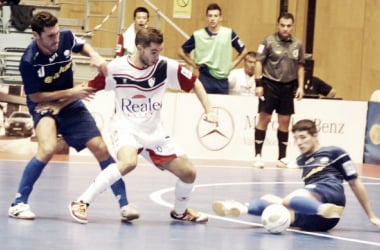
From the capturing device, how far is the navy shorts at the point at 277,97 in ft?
41.0

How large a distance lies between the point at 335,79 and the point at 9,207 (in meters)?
10.6

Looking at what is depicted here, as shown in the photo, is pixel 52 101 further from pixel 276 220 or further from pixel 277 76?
pixel 277 76

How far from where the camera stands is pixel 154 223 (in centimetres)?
739

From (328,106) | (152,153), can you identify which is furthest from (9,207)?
(328,106)

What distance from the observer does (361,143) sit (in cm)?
1391

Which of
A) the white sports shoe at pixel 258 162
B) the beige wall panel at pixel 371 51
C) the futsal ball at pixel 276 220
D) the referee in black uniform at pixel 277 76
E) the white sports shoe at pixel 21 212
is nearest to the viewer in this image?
the futsal ball at pixel 276 220

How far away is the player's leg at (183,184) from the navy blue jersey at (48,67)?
3.05 feet

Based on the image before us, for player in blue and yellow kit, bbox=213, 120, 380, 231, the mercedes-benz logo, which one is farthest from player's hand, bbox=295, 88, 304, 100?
player in blue and yellow kit, bbox=213, 120, 380, 231

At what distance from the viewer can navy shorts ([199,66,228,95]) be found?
1335cm

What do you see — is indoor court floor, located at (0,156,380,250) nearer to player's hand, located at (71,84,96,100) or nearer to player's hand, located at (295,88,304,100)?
player's hand, located at (71,84,96,100)

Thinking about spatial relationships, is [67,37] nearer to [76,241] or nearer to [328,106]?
[76,241]

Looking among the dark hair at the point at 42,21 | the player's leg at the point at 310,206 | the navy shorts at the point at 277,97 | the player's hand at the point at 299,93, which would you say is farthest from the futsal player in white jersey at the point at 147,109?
the player's hand at the point at 299,93

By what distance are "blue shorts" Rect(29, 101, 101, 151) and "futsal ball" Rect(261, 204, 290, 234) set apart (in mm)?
1452

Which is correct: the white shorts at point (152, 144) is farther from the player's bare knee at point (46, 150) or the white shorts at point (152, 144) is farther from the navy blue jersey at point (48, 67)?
the navy blue jersey at point (48, 67)
